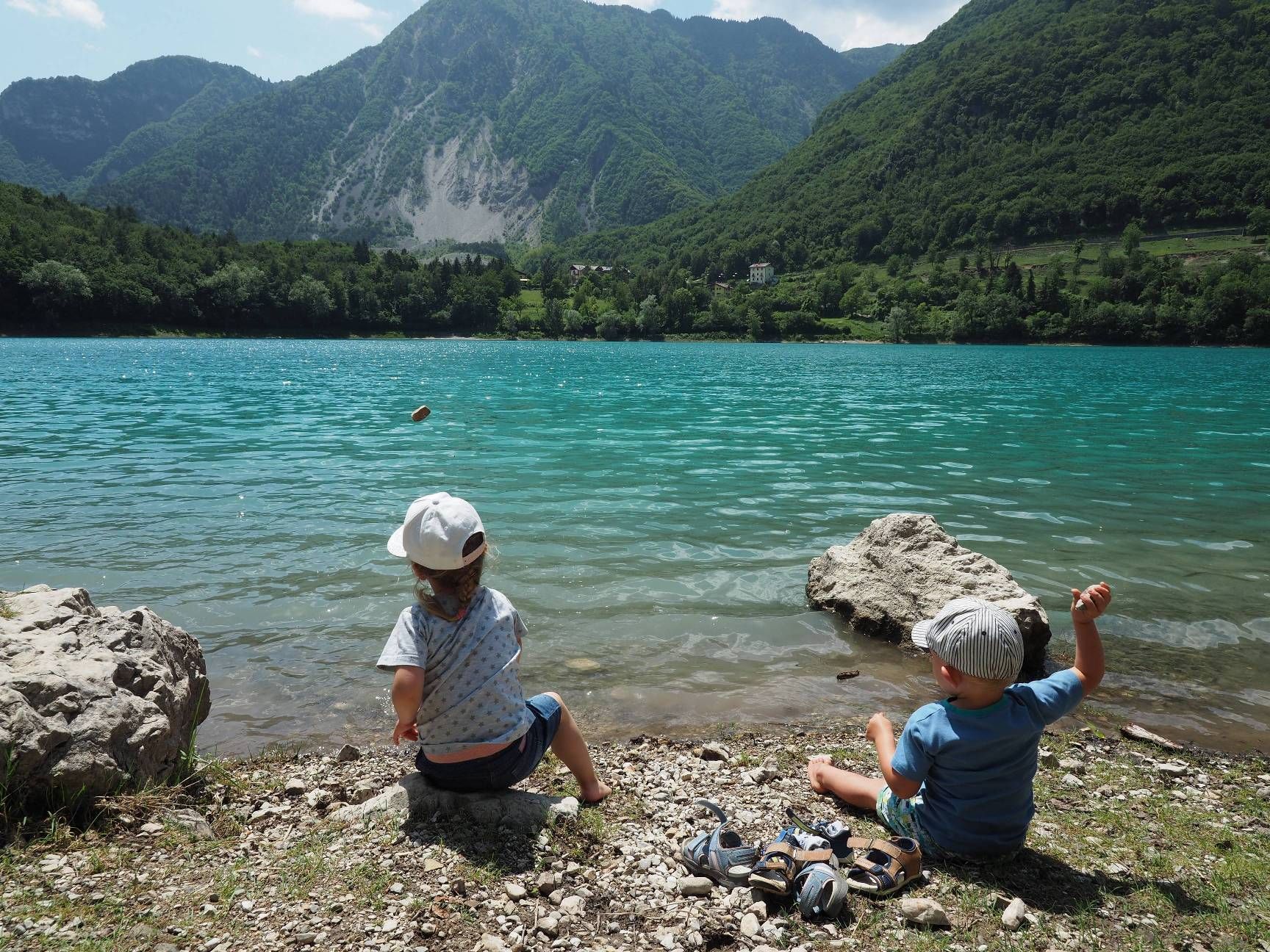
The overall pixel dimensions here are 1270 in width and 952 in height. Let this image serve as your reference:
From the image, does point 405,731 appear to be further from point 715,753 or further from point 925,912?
point 925,912

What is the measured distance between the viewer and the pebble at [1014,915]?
407cm

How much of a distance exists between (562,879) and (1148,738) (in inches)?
248

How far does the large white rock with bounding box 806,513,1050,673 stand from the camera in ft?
29.5

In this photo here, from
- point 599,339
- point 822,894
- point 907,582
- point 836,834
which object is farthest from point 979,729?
point 599,339

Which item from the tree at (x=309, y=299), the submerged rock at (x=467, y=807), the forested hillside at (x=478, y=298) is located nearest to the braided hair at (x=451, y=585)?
the submerged rock at (x=467, y=807)

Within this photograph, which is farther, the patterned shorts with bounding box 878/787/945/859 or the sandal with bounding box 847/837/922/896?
the patterned shorts with bounding box 878/787/945/859

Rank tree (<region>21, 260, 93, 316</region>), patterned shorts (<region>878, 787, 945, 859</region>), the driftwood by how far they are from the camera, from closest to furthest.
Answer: patterned shorts (<region>878, 787, 945, 859</region>), the driftwood, tree (<region>21, 260, 93, 316</region>)

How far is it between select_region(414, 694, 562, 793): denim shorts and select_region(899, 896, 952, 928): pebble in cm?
254

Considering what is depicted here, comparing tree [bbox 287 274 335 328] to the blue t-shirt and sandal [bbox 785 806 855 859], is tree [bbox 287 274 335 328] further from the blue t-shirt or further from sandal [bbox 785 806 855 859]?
the blue t-shirt

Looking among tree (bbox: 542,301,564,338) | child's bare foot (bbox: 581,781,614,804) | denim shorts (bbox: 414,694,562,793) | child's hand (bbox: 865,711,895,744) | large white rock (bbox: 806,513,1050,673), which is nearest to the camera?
denim shorts (bbox: 414,694,562,793)

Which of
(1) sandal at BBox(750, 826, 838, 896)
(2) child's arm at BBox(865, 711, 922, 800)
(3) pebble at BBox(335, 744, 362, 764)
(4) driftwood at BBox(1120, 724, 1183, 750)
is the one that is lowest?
(3) pebble at BBox(335, 744, 362, 764)

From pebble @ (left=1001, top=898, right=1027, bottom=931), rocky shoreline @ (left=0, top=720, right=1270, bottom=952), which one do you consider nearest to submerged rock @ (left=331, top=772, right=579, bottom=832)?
rocky shoreline @ (left=0, top=720, right=1270, bottom=952)

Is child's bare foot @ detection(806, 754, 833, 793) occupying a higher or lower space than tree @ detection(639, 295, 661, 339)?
lower

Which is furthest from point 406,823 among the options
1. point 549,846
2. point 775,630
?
point 775,630
